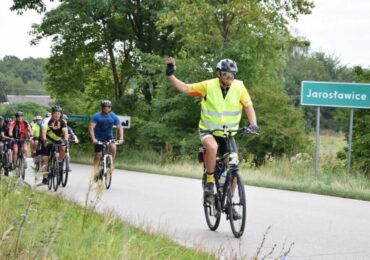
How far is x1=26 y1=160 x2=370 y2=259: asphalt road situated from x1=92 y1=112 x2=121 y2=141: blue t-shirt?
4.13 ft

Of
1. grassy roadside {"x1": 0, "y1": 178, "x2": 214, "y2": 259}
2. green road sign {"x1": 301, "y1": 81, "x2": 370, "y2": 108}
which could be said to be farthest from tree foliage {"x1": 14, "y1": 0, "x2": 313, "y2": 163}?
grassy roadside {"x1": 0, "y1": 178, "x2": 214, "y2": 259}

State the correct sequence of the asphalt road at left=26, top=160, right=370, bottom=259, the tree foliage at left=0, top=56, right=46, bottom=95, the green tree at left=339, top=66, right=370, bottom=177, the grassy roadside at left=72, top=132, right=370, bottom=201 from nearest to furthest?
the asphalt road at left=26, top=160, right=370, bottom=259 → the grassy roadside at left=72, top=132, right=370, bottom=201 → the green tree at left=339, top=66, right=370, bottom=177 → the tree foliage at left=0, top=56, right=46, bottom=95

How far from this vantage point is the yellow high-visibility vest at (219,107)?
874 cm

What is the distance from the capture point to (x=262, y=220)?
34.0 feet

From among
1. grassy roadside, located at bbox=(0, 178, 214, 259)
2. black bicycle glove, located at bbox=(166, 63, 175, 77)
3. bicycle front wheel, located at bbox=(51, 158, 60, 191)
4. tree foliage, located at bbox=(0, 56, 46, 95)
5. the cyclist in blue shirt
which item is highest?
tree foliage, located at bbox=(0, 56, 46, 95)

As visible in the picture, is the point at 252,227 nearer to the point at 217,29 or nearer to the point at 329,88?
the point at 329,88

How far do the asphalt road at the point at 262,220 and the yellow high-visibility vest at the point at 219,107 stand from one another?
53.6 inches

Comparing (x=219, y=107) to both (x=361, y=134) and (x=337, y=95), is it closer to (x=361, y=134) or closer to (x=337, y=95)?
(x=337, y=95)

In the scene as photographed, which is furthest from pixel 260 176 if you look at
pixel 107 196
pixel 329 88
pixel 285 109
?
pixel 285 109

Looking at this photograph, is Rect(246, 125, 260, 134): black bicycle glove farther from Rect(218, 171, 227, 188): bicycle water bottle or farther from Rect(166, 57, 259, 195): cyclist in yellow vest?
Rect(218, 171, 227, 188): bicycle water bottle

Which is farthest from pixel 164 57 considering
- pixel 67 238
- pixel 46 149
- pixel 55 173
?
pixel 67 238

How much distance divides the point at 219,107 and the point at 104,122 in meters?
7.01

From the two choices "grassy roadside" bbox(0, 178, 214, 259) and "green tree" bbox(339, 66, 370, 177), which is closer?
"grassy roadside" bbox(0, 178, 214, 259)

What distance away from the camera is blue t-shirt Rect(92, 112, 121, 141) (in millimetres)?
15391
